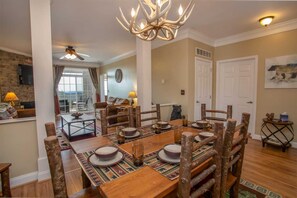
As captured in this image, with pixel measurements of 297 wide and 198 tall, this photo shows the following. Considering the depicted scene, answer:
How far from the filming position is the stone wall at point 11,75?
4.82 metres

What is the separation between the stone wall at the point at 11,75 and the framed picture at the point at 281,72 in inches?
294

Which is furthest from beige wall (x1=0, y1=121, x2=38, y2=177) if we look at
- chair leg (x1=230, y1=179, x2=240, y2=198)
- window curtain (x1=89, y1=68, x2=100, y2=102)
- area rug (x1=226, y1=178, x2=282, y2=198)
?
window curtain (x1=89, y1=68, x2=100, y2=102)

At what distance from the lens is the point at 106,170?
95 cm

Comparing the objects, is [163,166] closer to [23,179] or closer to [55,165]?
[55,165]

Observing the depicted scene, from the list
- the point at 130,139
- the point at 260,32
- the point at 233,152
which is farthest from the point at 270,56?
the point at 130,139

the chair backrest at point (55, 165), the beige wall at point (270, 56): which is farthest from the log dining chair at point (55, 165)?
the beige wall at point (270, 56)

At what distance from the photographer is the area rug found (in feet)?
5.68

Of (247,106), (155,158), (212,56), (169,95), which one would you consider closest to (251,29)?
(212,56)

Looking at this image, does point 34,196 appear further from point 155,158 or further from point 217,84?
point 217,84

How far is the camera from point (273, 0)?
7.63ft

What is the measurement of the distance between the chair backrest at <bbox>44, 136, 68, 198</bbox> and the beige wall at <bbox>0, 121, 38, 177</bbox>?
1657 mm

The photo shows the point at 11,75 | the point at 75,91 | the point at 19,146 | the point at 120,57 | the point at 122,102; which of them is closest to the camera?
the point at 19,146

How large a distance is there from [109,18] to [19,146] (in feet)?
8.55

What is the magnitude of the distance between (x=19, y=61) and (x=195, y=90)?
613 cm
